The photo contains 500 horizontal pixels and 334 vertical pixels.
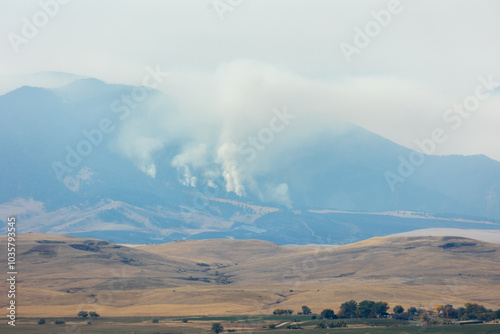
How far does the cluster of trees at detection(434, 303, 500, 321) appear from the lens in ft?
360

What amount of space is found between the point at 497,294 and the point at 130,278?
305ft

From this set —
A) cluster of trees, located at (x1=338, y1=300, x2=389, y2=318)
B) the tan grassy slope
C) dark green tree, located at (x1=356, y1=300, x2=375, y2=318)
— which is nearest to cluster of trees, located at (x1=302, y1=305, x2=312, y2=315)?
the tan grassy slope

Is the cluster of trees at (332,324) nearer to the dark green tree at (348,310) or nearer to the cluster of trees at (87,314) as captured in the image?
the dark green tree at (348,310)

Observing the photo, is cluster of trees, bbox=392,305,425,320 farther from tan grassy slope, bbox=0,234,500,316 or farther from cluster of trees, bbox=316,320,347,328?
cluster of trees, bbox=316,320,347,328

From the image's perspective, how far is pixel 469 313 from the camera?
4427 inches

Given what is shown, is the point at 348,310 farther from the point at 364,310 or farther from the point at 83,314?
the point at 83,314

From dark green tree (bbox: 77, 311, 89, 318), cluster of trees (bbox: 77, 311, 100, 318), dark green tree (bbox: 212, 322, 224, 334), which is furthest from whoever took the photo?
cluster of trees (bbox: 77, 311, 100, 318)

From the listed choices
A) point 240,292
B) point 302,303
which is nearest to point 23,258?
point 240,292

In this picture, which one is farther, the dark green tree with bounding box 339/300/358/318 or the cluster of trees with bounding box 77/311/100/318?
the cluster of trees with bounding box 77/311/100/318

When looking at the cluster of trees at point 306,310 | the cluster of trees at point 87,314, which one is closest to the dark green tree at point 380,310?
the cluster of trees at point 306,310

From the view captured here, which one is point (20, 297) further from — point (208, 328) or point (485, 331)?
point (485, 331)

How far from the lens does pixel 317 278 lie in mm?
190250

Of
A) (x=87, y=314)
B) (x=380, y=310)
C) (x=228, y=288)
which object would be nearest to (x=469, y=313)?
(x=380, y=310)

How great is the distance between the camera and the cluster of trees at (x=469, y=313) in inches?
4323
